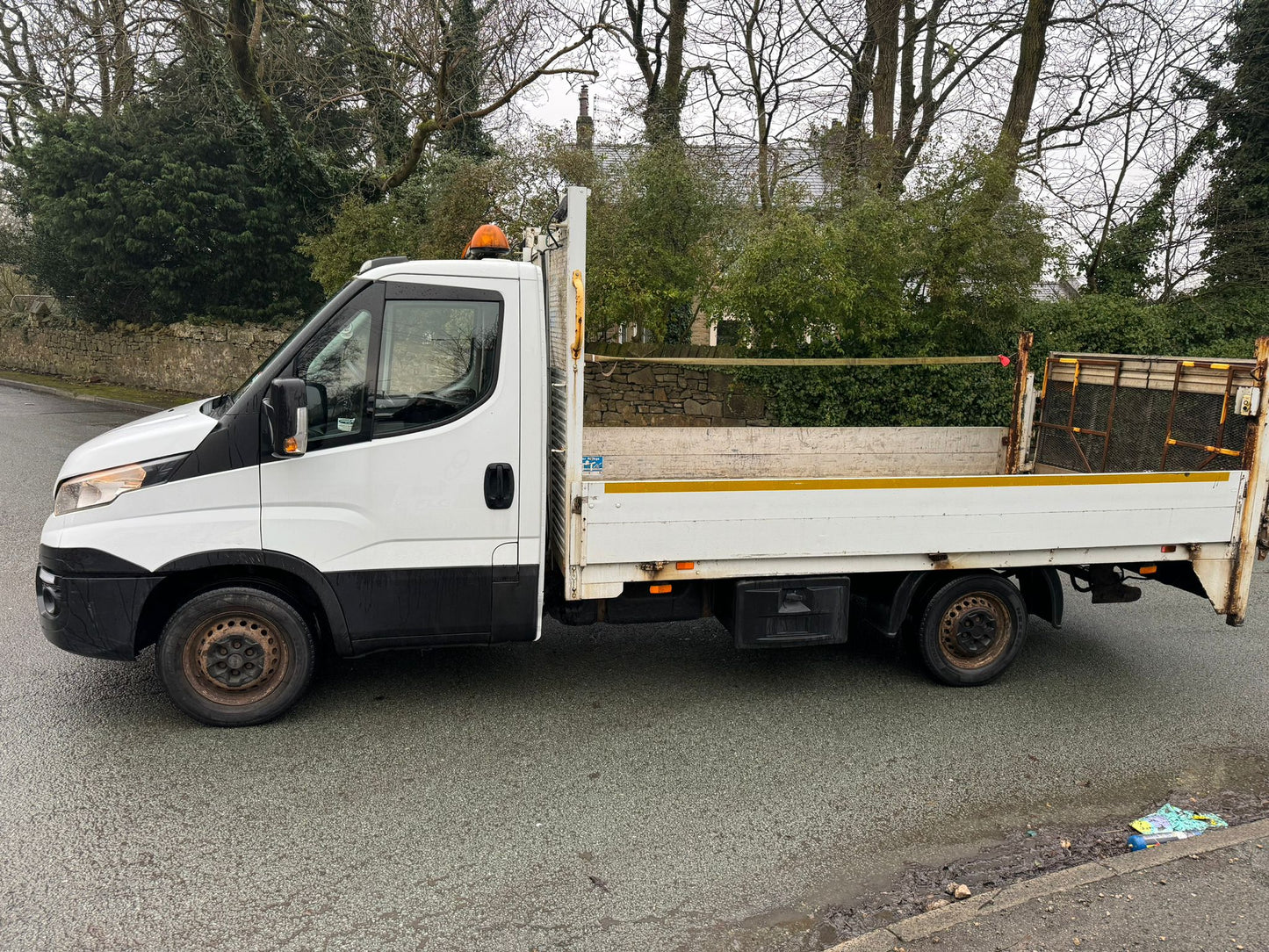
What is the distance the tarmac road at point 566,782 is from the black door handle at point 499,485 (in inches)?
48.4

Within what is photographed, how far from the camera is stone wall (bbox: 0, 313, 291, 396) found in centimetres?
1981

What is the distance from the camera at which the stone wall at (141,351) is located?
19.8 m

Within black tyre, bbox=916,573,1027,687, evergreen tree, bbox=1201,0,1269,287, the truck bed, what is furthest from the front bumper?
evergreen tree, bbox=1201,0,1269,287

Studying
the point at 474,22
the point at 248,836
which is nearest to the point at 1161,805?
the point at 248,836

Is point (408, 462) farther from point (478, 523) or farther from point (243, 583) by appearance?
point (243, 583)

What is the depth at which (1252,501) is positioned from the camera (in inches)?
216

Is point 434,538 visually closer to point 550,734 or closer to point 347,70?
point 550,734

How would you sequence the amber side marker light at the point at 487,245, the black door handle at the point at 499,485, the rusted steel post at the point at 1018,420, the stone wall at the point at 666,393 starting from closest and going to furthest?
the black door handle at the point at 499,485 → the amber side marker light at the point at 487,245 → the rusted steel post at the point at 1018,420 → the stone wall at the point at 666,393

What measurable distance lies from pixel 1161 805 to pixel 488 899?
10.3 feet

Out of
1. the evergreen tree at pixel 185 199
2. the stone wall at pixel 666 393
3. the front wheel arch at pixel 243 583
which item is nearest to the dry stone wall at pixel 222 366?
the stone wall at pixel 666 393

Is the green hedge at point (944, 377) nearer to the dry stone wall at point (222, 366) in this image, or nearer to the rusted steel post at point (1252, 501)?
the dry stone wall at point (222, 366)

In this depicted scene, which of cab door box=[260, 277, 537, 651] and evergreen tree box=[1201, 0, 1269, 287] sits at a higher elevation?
evergreen tree box=[1201, 0, 1269, 287]

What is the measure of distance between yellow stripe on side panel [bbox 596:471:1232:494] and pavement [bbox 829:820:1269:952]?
6.68 ft

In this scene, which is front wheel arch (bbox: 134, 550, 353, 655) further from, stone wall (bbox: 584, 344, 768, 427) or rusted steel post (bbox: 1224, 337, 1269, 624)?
stone wall (bbox: 584, 344, 768, 427)
